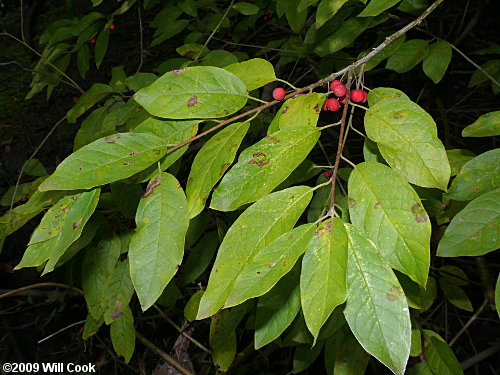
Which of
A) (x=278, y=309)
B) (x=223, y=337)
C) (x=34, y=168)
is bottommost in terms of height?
(x=223, y=337)

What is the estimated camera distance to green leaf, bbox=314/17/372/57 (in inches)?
55.4

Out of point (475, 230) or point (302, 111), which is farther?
point (302, 111)

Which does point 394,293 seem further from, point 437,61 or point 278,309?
point 437,61

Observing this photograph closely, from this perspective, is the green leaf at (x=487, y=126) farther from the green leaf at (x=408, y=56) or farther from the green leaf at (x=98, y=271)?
the green leaf at (x=98, y=271)

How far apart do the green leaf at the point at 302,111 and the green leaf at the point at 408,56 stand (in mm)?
771

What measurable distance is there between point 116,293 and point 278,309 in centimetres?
75

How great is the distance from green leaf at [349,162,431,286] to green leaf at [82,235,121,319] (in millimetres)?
Result: 970

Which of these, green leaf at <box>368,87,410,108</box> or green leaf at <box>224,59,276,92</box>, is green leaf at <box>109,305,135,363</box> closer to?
green leaf at <box>224,59,276,92</box>

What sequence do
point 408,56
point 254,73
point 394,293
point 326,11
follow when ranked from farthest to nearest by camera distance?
point 408,56 < point 326,11 < point 254,73 < point 394,293

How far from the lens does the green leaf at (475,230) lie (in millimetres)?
760

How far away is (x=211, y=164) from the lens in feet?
2.70

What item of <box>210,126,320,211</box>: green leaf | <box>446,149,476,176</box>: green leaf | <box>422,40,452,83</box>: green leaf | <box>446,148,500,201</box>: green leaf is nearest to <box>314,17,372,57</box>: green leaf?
<box>422,40,452,83</box>: green leaf

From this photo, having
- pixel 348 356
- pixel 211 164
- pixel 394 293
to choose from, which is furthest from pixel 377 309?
pixel 348 356

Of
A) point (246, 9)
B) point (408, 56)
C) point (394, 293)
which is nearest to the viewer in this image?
point (394, 293)
